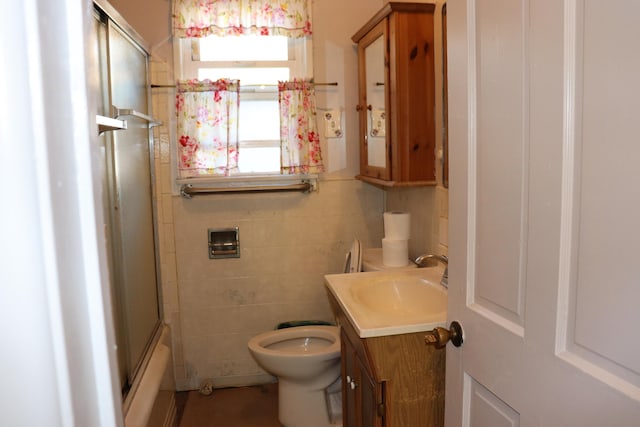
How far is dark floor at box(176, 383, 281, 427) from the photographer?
2691 mm

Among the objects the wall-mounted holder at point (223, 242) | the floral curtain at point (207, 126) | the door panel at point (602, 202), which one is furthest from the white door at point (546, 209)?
the wall-mounted holder at point (223, 242)

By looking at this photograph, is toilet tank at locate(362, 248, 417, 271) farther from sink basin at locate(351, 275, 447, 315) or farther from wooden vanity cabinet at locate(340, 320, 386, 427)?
wooden vanity cabinet at locate(340, 320, 386, 427)

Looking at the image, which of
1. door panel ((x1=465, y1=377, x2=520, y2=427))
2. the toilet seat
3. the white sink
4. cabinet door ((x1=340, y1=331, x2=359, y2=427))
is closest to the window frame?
the toilet seat

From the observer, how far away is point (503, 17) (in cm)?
102

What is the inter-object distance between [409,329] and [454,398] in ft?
0.91

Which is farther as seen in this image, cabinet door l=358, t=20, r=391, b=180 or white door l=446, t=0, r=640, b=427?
cabinet door l=358, t=20, r=391, b=180

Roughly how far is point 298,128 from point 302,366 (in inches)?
49.9

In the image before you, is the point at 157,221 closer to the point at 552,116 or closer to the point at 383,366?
the point at 383,366

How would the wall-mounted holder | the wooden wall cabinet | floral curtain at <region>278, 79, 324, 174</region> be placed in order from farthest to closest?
1. the wall-mounted holder
2. floral curtain at <region>278, 79, 324, 174</region>
3. the wooden wall cabinet

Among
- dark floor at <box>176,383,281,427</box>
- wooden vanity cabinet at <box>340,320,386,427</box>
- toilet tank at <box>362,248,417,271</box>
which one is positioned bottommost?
dark floor at <box>176,383,281,427</box>

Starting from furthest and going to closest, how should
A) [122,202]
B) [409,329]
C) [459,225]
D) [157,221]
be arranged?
[157,221]
[122,202]
[409,329]
[459,225]

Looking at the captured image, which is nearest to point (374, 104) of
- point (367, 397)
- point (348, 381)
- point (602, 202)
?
point (348, 381)

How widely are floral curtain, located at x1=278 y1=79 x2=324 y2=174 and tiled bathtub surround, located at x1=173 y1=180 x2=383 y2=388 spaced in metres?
0.21

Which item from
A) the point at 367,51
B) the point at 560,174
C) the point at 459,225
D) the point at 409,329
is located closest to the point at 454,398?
the point at 409,329
